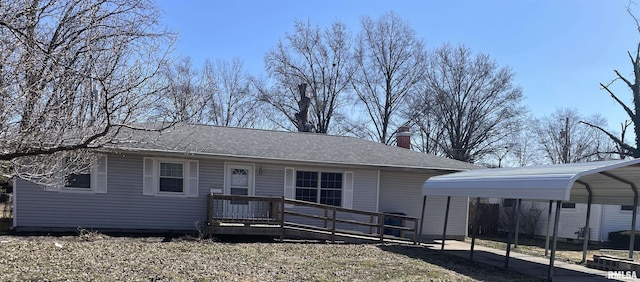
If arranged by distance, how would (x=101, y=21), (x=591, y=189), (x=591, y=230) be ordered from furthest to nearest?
(x=591, y=230) < (x=591, y=189) < (x=101, y=21)

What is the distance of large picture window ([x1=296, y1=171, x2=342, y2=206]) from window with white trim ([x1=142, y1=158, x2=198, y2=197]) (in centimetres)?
330

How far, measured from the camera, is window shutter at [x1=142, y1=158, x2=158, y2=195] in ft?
43.3

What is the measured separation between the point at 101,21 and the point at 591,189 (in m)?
12.4

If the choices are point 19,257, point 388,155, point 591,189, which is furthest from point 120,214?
point 591,189

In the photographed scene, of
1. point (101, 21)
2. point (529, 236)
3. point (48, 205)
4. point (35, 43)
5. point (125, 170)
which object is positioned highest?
point (101, 21)

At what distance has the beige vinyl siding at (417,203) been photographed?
50.1ft

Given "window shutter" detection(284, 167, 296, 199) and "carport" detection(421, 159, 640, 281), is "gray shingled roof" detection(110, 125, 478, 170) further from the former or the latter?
"carport" detection(421, 159, 640, 281)

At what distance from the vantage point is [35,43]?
21.9 ft

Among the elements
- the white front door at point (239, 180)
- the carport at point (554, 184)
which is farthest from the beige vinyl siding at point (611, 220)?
the white front door at point (239, 180)

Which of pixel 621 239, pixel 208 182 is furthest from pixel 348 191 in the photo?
pixel 621 239

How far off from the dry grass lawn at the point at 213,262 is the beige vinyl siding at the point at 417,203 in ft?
10.8

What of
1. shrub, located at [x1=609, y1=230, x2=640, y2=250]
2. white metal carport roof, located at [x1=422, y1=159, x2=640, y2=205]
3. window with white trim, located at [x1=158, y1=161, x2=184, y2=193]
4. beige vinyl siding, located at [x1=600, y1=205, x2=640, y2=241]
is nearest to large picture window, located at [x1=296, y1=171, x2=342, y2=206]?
white metal carport roof, located at [x1=422, y1=159, x2=640, y2=205]

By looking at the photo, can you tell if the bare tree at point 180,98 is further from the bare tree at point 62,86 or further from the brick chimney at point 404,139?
the brick chimney at point 404,139

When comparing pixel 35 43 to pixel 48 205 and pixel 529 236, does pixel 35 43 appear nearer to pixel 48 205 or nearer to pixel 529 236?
pixel 48 205
